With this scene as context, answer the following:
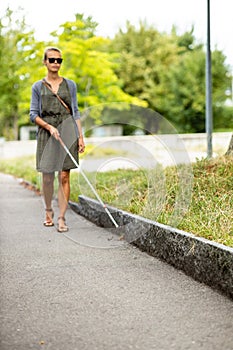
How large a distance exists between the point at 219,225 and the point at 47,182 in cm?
248

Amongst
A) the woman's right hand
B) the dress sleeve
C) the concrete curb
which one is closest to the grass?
the concrete curb

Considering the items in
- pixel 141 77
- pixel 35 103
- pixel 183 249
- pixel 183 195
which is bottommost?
pixel 183 249

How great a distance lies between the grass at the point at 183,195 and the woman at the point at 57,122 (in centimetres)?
71

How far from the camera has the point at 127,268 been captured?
4.77m

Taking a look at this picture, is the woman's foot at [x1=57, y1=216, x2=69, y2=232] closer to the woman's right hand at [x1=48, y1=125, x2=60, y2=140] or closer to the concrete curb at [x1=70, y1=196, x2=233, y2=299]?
the concrete curb at [x1=70, y1=196, x2=233, y2=299]

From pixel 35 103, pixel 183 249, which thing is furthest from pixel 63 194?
pixel 183 249

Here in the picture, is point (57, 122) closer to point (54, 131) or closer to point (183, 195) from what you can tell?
point (54, 131)

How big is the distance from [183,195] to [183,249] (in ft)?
6.52

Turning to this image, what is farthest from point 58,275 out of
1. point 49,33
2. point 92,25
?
point 92,25

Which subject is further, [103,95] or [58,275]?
[103,95]

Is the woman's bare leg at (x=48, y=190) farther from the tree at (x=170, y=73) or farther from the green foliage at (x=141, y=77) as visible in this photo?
the tree at (x=170, y=73)

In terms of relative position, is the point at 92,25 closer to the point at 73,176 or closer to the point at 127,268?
the point at 73,176

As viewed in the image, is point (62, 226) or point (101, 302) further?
point (62, 226)

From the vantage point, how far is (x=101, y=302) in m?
3.84
